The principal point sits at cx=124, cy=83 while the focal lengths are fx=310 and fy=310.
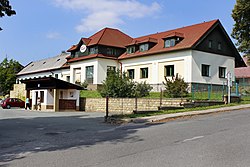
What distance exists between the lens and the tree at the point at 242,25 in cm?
3747

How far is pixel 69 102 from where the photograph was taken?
32094 mm

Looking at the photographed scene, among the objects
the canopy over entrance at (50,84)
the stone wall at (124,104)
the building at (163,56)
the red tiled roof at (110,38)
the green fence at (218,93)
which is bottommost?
the stone wall at (124,104)

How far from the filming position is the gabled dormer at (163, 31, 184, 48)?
36031 millimetres

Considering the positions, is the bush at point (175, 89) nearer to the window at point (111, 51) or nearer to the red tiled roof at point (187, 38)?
the red tiled roof at point (187, 38)

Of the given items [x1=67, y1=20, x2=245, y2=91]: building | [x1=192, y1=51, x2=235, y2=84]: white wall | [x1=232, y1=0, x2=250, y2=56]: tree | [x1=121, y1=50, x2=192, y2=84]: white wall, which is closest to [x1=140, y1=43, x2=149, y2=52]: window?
[x1=67, y1=20, x2=245, y2=91]: building

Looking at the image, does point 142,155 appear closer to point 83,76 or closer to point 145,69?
point 145,69

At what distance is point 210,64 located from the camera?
1430 inches

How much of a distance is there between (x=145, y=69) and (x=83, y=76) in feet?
33.0

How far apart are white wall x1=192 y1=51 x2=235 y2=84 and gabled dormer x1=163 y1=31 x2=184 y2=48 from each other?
3.00m

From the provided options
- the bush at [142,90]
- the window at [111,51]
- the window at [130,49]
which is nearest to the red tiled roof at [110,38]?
the window at [111,51]

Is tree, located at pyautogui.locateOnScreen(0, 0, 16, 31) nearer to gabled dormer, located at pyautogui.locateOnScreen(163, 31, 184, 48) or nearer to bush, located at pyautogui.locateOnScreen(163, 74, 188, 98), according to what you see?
bush, located at pyautogui.locateOnScreen(163, 74, 188, 98)

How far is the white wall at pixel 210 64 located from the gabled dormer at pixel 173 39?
3.00 metres

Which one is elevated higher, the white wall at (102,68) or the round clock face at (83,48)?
the round clock face at (83,48)

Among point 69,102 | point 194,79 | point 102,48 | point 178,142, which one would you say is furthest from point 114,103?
point 178,142
